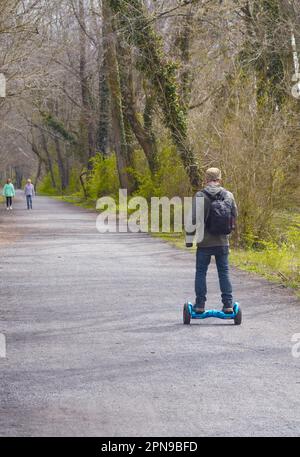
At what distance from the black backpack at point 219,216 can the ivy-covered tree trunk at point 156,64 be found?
1711cm

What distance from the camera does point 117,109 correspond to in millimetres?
42500

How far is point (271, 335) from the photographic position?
10.2m

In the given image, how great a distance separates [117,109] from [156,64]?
525 inches

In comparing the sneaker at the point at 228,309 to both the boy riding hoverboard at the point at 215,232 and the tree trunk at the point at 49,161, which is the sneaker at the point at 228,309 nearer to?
the boy riding hoverboard at the point at 215,232

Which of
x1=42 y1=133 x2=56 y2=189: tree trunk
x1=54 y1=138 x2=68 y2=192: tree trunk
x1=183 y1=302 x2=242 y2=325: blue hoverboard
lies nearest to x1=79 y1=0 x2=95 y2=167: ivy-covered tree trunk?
x1=54 y1=138 x2=68 y2=192: tree trunk

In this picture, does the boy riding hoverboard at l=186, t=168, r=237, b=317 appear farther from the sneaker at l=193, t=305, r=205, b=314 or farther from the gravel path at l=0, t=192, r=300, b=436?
the gravel path at l=0, t=192, r=300, b=436

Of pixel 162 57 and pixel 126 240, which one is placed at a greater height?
pixel 162 57

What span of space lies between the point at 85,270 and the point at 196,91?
17.6 meters

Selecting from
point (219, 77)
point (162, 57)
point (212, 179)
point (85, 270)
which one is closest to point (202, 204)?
point (212, 179)

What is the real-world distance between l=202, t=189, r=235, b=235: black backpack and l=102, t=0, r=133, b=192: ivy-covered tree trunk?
29.9 meters

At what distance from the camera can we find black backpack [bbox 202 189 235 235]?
10859mm

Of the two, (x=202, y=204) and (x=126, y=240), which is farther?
(x=126, y=240)

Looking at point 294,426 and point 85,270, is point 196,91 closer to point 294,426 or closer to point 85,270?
point 85,270

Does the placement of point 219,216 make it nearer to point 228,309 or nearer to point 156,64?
point 228,309
